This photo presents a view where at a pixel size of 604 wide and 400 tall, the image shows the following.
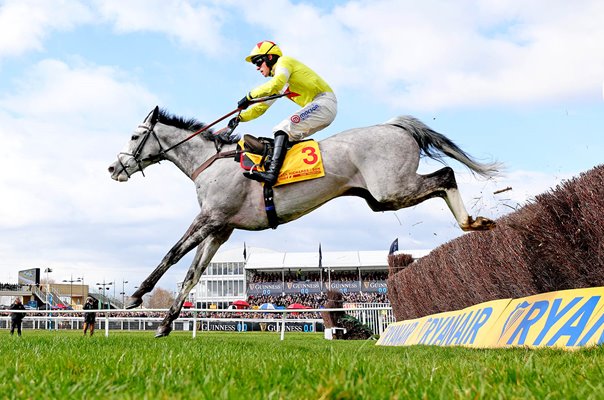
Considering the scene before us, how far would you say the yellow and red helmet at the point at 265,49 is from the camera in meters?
7.98

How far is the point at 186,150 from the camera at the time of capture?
28.3ft

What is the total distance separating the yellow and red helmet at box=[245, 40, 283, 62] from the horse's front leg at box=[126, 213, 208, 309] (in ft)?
7.23

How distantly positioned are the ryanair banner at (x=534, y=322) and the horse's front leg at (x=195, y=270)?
149 inches

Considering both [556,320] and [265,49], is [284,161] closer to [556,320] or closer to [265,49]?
[265,49]

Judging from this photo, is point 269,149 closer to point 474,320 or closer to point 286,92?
point 286,92

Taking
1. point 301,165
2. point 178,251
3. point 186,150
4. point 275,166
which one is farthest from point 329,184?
point 186,150

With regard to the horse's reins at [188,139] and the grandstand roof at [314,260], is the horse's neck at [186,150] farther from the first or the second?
the grandstand roof at [314,260]

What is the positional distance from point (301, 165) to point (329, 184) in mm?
424

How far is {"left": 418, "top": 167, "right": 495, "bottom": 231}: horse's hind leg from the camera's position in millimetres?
7258

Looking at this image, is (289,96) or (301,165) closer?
(301,165)

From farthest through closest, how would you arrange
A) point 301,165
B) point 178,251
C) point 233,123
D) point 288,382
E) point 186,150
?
point 186,150 < point 233,123 < point 178,251 < point 301,165 < point 288,382

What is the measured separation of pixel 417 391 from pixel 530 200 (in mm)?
5915

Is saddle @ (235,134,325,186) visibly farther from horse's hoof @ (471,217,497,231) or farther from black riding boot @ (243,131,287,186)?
horse's hoof @ (471,217,497,231)

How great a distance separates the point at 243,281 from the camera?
7269cm
